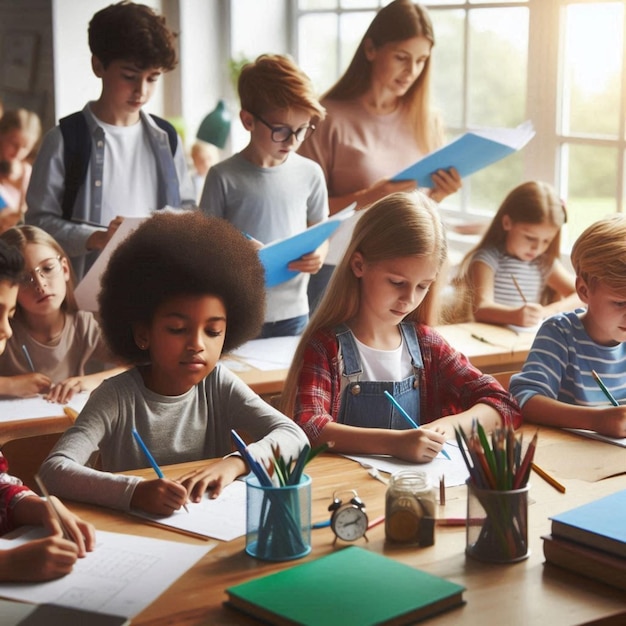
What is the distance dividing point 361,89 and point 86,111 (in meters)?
0.97

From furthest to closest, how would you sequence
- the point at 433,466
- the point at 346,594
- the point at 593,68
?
1. the point at 593,68
2. the point at 433,466
3. the point at 346,594

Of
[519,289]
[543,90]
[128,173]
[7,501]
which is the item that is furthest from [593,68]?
[7,501]

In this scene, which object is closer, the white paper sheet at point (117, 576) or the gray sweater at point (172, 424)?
the white paper sheet at point (117, 576)

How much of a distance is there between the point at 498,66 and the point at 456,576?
3.43 m

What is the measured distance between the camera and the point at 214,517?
1.74 meters

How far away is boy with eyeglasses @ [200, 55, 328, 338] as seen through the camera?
10.2 ft

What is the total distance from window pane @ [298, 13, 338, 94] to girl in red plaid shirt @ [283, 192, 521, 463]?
358 centimetres

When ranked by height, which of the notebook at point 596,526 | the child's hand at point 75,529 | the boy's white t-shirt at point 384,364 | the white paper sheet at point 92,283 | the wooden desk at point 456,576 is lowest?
the wooden desk at point 456,576

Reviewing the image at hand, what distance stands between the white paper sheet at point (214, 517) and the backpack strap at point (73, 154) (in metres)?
1.60

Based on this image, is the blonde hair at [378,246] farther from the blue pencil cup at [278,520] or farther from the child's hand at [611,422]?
the blue pencil cup at [278,520]

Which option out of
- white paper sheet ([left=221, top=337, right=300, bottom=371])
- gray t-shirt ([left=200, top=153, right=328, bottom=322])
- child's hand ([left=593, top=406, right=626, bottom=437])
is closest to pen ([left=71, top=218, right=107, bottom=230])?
gray t-shirt ([left=200, top=153, right=328, bottom=322])

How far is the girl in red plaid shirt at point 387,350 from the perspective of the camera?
229 centimetres

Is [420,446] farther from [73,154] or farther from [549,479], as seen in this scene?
[73,154]

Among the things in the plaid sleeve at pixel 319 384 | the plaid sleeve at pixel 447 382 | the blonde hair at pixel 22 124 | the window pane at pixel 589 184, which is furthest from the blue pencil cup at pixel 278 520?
the blonde hair at pixel 22 124
